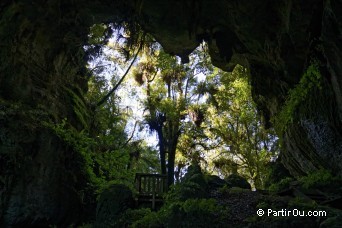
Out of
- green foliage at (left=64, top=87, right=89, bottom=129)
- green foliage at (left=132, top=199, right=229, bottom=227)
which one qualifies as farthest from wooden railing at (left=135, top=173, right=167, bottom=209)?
green foliage at (left=64, top=87, right=89, bottom=129)

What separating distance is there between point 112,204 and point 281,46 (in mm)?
8681

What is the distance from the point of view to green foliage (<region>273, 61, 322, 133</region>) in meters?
11.3

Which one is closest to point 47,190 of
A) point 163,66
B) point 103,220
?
point 103,220

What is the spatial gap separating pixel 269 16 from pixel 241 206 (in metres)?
7.76

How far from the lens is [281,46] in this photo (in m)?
12.9

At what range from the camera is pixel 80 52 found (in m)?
16.3

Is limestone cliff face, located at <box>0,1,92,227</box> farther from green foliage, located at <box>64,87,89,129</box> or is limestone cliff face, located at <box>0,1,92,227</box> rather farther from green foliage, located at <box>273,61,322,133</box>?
green foliage, located at <box>273,61,322,133</box>

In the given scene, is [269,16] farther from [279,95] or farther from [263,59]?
[279,95]

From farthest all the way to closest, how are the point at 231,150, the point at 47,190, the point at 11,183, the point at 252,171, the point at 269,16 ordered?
the point at 231,150
the point at 252,171
the point at 269,16
the point at 47,190
the point at 11,183

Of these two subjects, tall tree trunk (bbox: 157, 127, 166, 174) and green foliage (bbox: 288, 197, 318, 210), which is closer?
green foliage (bbox: 288, 197, 318, 210)

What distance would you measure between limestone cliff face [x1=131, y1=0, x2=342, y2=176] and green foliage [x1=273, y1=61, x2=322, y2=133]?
8.9 inches

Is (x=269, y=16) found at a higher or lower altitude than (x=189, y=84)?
lower

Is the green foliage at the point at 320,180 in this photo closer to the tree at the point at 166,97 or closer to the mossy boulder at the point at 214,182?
the mossy boulder at the point at 214,182

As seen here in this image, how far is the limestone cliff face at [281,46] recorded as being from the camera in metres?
10.5
